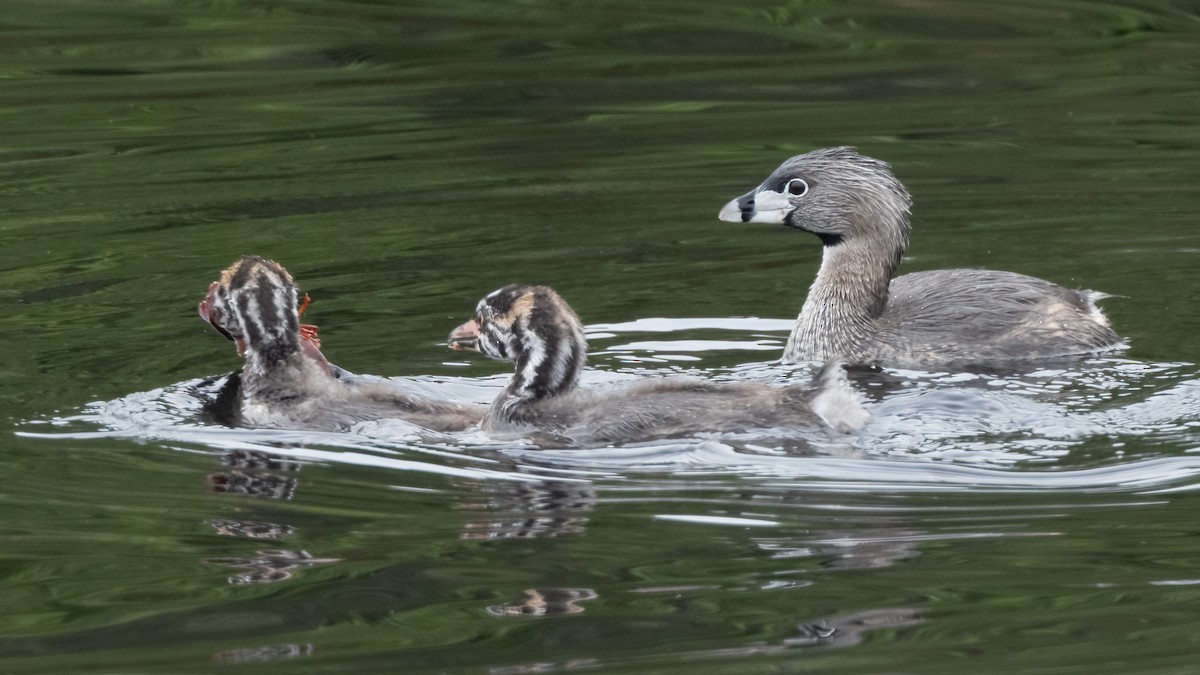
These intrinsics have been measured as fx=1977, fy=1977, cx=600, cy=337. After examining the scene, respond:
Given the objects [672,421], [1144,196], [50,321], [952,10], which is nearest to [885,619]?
[672,421]

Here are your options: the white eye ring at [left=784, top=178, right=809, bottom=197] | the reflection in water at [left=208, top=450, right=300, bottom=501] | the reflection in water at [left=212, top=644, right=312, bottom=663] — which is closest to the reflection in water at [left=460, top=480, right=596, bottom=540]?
the reflection in water at [left=208, top=450, right=300, bottom=501]

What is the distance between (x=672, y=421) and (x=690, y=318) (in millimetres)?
2408

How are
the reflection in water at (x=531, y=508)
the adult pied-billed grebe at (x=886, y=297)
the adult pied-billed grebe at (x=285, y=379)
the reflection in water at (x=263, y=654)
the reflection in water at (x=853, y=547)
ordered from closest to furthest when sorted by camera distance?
1. the reflection in water at (x=263, y=654)
2. the reflection in water at (x=853, y=547)
3. the reflection in water at (x=531, y=508)
4. the adult pied-billed grebe at (x=285, y=379)
5. the adult pied-billed grebe at (x=886, y=297)

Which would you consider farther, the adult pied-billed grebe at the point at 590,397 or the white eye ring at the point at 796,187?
the white eye ring at the point at 796,187

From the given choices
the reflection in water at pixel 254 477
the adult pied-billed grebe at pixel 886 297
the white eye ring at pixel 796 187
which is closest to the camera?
the reflection in water at pixel 254 477

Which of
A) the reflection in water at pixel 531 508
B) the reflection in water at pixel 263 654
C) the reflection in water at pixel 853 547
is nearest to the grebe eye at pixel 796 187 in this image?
the reflection in water at pixel 531 508

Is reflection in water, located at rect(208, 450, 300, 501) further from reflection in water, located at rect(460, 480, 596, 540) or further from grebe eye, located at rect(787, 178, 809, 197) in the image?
grebe eye, located at rect(787, 178, 809, 197)

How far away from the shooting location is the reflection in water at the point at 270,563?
5.89m

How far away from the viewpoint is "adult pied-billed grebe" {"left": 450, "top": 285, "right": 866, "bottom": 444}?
7336 mm

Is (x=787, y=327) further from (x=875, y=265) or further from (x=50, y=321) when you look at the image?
(x=50, y=321)

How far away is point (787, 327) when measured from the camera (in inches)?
390

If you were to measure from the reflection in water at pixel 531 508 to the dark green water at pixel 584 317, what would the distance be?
0.03m

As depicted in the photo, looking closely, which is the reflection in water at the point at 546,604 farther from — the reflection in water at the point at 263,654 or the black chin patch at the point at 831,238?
the black chin patch at the point at 831,238

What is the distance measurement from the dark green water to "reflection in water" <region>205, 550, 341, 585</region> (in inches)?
1.0
